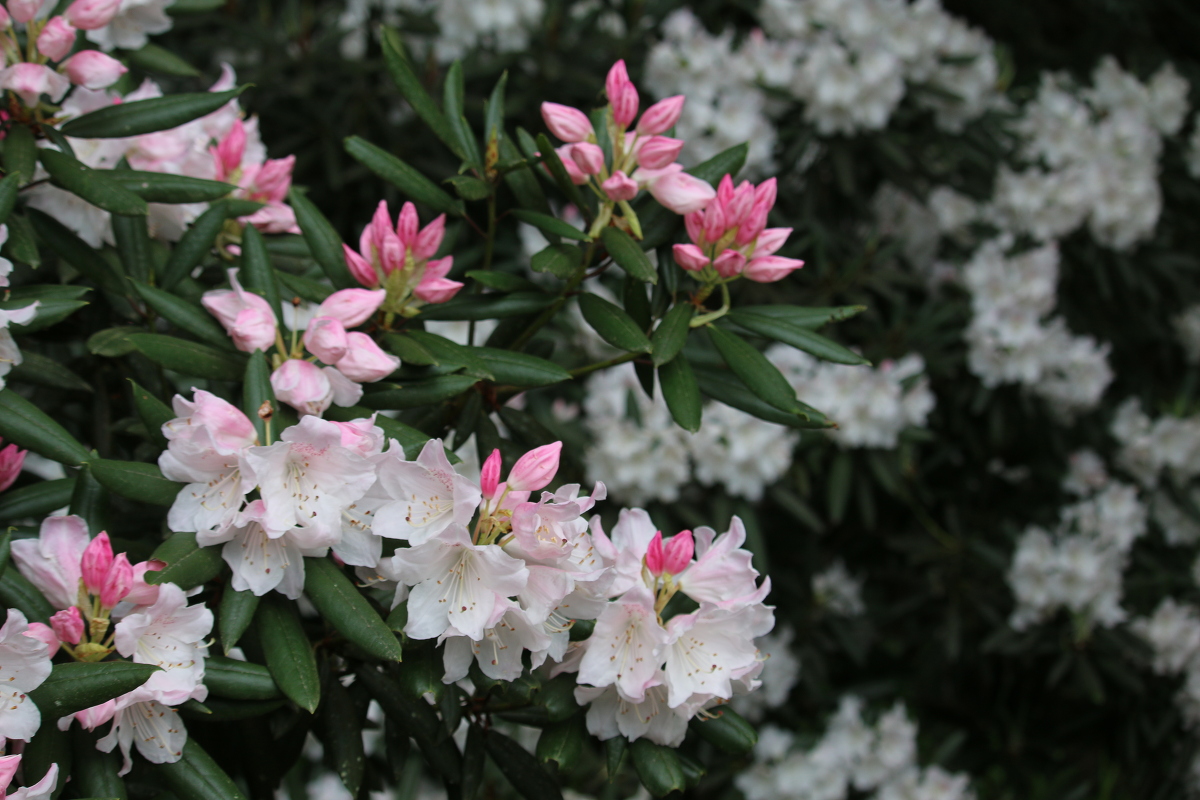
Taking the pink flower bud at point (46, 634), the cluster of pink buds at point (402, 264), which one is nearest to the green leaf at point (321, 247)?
the cluster of pink buds at point (402, 264)

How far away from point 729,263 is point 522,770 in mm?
613

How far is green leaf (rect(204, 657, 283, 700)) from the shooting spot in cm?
86

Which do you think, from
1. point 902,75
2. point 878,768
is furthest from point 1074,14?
point 878,768

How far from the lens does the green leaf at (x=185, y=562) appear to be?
0.84 m

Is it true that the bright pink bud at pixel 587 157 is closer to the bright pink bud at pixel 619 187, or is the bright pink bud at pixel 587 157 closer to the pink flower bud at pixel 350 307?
the bright pink bud at pixel 619 187

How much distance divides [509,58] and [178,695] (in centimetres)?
188

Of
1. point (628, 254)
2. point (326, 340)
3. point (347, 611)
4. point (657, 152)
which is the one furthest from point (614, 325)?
point (347, 611)

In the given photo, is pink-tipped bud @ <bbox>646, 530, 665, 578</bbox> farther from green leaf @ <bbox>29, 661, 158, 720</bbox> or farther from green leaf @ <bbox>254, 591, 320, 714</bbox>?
green leaf @ <bbox>29, 661, 158, 720</bbox>

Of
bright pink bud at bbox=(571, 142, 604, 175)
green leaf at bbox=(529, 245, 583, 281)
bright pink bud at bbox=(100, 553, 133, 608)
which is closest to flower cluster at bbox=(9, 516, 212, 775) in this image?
bright pink bud at bbox=(100, 553, 133, 608)

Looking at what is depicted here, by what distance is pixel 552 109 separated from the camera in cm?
→ 106

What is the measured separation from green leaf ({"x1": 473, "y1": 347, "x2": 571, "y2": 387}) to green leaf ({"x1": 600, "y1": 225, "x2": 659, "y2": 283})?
0.13m

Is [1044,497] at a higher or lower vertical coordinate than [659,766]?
lower

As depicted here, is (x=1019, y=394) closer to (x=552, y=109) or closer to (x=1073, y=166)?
(x=1073, y=166)

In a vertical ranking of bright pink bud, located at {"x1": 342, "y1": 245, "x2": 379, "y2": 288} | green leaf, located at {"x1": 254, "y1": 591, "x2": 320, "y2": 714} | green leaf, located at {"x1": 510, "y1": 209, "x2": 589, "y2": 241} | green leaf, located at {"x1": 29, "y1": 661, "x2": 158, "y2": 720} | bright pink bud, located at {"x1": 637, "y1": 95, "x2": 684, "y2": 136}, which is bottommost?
green leaf, located at {"x1": 254, "y1": 591, "x2": 320, "y2": 714}
